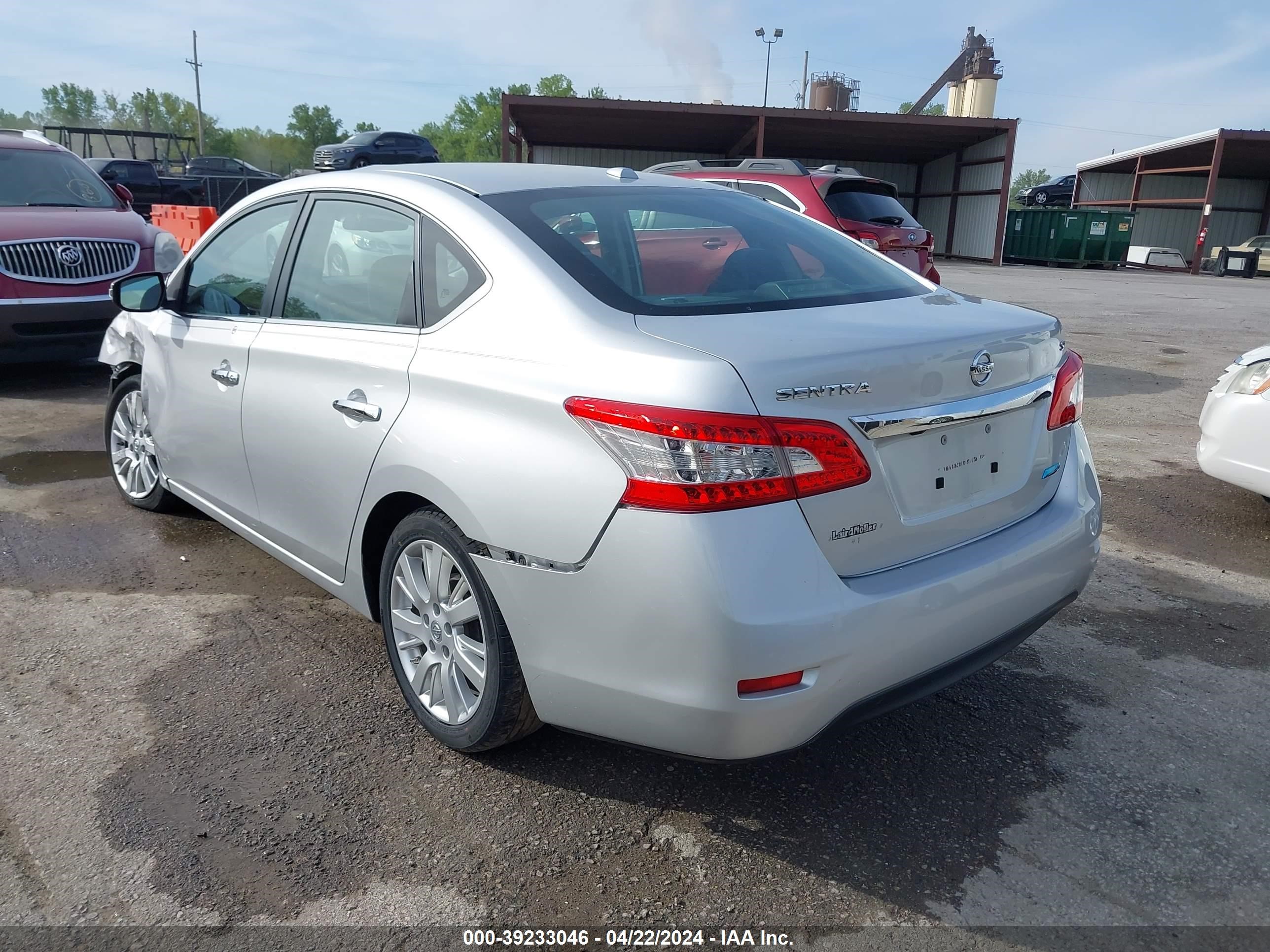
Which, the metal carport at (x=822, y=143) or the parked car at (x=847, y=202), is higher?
the metal carport at (x=822, y=143)

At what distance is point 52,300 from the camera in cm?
748

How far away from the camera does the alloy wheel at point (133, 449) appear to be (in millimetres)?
4707

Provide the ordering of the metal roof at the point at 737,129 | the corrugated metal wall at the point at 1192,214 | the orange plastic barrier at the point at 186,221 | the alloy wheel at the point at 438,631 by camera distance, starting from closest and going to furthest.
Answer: the alloy wheel at the point at 438,631 < the orange plastic barrier at the point at 186,221 < the metal roof at the point at 737,129 < the corrugated metal wall at the point at 1192,214

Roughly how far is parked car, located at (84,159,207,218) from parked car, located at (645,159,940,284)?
18235 millimetres

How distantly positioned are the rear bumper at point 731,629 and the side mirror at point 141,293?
2529 mm

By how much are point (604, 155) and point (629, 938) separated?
127 ft

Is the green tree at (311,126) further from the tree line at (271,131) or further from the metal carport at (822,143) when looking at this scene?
the metal carport at (822,143)

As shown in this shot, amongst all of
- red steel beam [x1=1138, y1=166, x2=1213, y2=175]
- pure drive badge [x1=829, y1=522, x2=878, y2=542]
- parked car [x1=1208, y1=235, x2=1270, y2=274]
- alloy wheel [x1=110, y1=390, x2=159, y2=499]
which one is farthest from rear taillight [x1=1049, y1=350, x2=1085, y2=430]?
red steel beam [x1=1138, y1=166, x2=1213, y2=175]

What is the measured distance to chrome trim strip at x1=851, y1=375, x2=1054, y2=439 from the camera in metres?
2.26

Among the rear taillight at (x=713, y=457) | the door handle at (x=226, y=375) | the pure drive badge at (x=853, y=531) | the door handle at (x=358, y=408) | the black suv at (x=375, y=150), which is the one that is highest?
the black suv at (x=375, y=150)

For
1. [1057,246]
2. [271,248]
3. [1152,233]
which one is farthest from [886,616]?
[1152,233]

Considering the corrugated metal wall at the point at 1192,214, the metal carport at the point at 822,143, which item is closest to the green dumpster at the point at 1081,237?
the metal carport at the point at 822,143

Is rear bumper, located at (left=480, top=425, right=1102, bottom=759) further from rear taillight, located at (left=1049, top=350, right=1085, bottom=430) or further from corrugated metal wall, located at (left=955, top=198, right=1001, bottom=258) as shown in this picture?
corrugated metal wall, located at (left=955, top=198, right=1001, bottom=258)

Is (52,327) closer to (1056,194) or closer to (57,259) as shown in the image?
(57,259)
